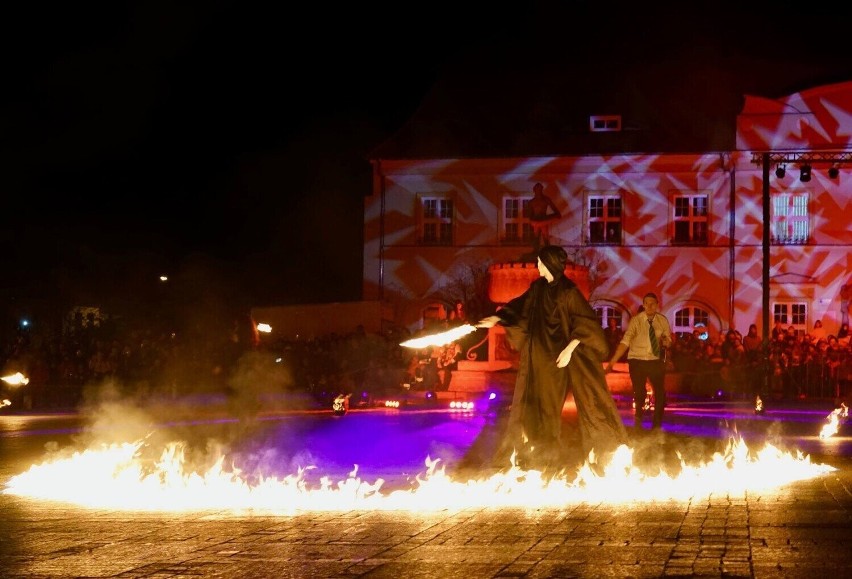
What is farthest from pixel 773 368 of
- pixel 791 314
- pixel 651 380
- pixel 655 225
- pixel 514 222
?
pixel 514 222

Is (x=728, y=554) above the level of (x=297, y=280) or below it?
below

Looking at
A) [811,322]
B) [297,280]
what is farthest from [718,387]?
[297,280]

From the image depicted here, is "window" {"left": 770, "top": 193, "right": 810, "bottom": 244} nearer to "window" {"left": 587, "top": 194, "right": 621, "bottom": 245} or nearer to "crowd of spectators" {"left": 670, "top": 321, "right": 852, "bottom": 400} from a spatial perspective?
"window" {"left": 587, "top": 194, "right": 621, "bottom": 245}

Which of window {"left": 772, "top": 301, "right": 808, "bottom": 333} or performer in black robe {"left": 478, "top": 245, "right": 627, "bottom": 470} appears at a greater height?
window {"left": 772, "top": 301, "right": 808, "bottom": 333}

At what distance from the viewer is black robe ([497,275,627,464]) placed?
10.1m

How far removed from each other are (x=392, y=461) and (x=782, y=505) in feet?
14.2

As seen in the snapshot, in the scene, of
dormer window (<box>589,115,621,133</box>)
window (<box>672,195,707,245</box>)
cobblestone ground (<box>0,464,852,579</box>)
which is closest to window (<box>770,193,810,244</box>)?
window (<box>672,195,707,245</box>)

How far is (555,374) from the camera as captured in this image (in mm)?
10219

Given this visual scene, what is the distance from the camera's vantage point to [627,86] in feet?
148

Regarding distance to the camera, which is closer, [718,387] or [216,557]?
[216,557]

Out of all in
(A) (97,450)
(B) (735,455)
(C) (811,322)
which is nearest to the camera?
(B) (735,455)

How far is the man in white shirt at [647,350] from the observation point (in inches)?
574

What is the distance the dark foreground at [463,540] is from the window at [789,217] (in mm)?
33255

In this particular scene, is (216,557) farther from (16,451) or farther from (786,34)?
(786,34)
